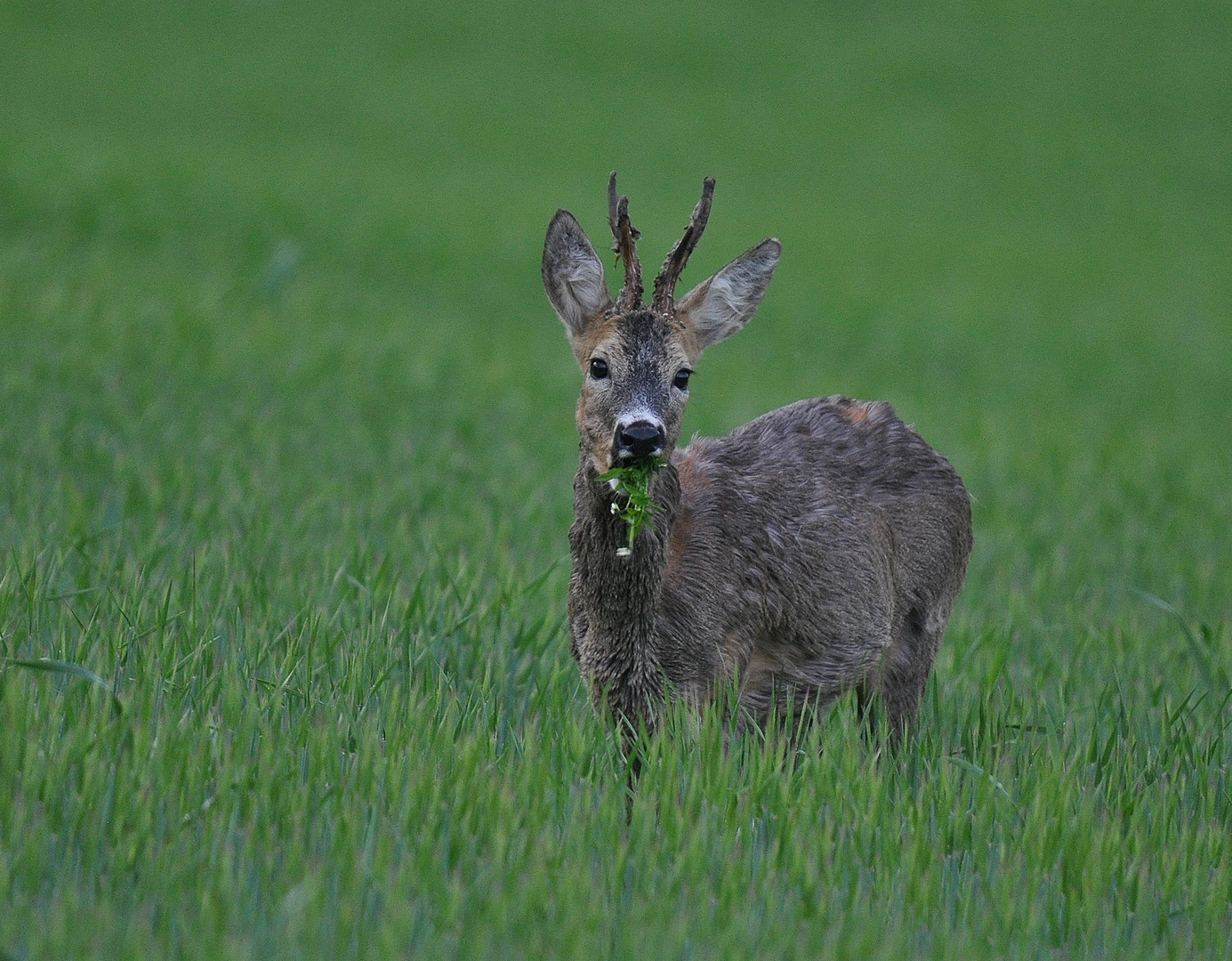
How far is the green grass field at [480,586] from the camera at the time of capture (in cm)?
359

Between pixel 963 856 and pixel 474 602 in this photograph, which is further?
pixel 474 602

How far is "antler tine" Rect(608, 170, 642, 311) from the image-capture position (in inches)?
186

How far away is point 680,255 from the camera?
4820 mm

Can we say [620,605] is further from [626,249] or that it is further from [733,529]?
[626,249]

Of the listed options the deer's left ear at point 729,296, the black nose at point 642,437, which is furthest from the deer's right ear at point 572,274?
the black nose at point 642,437

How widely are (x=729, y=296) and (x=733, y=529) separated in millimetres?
821

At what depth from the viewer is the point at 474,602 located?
18.7 feet

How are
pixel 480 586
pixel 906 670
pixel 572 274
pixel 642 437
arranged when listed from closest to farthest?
pixel 642 437 < pixel 572 274 < pixel 906 670 < pixel 480 586

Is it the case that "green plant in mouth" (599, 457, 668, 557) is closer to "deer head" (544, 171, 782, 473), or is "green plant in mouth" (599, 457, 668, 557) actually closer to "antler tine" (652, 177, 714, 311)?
"deer head" (544, 171, 782, 473)

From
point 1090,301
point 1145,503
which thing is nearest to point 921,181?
point 1090,301

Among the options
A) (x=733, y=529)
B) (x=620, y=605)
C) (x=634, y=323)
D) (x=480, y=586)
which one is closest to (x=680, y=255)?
(x=634, y=323)

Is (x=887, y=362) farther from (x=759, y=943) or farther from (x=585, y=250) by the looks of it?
(x=759, y=943)

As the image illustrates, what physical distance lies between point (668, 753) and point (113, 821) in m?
1.52

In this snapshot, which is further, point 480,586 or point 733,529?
point 480,586
